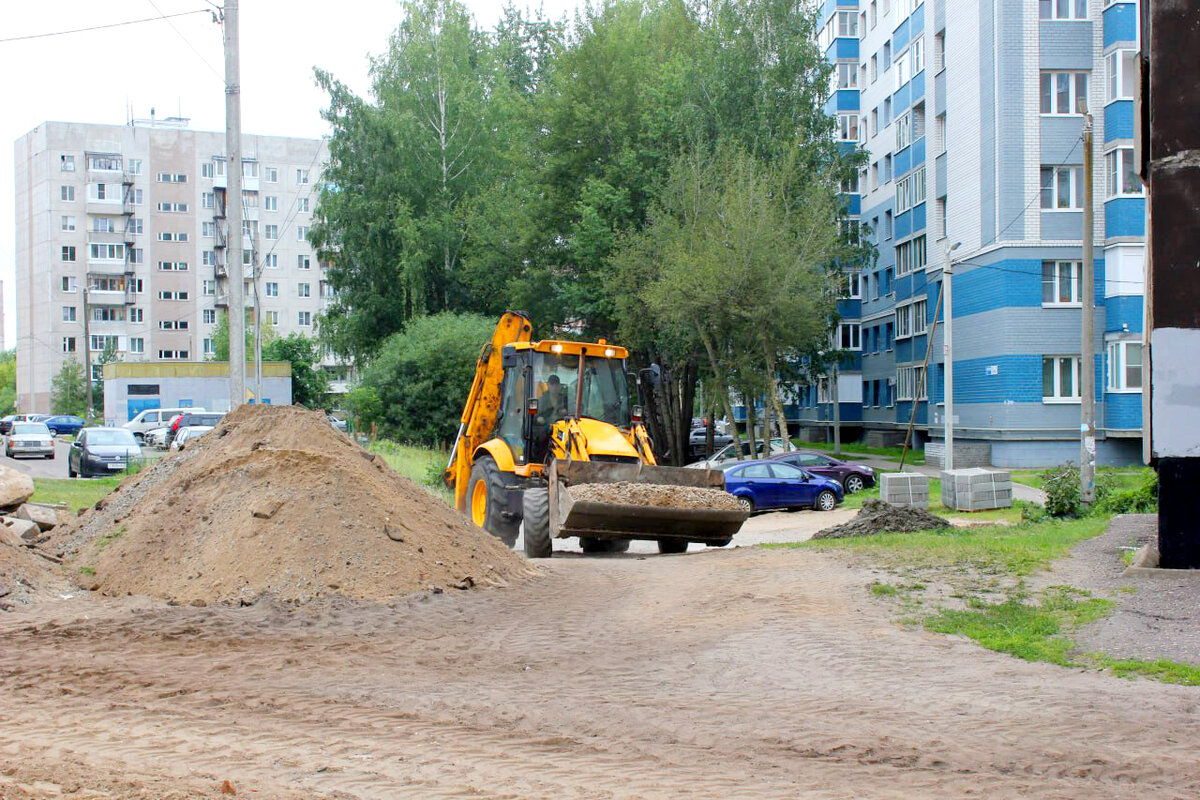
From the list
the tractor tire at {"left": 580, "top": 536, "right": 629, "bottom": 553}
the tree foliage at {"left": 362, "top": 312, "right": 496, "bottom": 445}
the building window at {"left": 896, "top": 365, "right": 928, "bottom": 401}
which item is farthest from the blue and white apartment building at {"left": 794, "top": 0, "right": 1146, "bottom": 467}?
the tractor tire at {"left": 580, "top": 536, "right": 629, "bottom": 553}

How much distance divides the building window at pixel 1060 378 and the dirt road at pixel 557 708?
26923 mm

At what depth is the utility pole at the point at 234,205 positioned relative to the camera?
760 inches

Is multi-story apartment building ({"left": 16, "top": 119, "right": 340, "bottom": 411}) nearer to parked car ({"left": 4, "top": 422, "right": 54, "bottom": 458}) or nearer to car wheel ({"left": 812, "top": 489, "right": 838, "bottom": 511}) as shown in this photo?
parked car ({"left": 4, "top": 422, "right": 54, "bottom": 458})

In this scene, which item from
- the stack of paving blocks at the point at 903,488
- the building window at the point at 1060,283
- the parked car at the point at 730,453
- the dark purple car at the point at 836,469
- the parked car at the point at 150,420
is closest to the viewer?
the stack of paving blocks at the point at 903,488

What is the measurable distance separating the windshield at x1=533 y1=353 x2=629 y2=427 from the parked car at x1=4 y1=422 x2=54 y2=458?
35090 millimetres

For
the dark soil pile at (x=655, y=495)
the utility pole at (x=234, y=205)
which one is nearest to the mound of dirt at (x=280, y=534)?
the dark soil pile at (x=655, y=495)

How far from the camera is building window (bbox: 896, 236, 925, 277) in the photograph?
4622cm

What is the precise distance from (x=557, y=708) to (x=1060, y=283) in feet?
107

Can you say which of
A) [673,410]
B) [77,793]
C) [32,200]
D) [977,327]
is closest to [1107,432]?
[977,327]

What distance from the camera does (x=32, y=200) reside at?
9331 cm

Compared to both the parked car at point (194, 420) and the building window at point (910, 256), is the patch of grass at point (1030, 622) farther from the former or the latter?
the parked car at point (194, 420)

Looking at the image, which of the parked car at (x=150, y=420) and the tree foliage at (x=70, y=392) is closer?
the parked car at (x=150, y=420)

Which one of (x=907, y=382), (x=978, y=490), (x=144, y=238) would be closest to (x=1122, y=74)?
(x=907, y=382)

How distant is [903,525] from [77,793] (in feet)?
49.8
